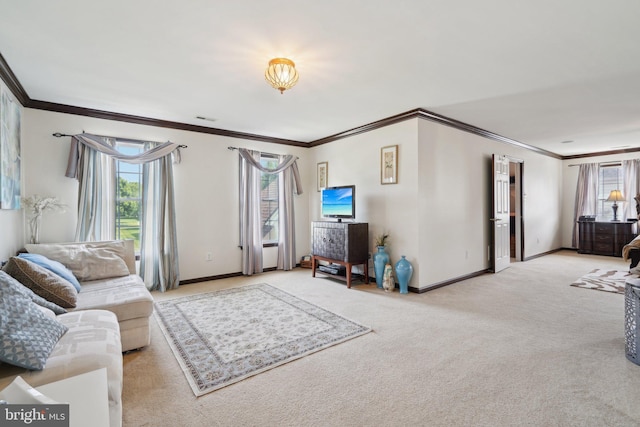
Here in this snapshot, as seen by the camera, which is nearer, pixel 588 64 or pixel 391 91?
pixel 588 64

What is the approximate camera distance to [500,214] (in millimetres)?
5449

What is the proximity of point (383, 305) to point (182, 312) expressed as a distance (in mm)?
2347

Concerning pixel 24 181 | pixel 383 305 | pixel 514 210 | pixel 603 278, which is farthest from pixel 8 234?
pixel 514 210

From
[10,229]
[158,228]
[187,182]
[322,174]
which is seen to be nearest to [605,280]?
[322,174]

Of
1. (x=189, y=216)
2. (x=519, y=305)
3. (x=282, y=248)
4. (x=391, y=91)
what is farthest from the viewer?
(x=282, y=248)

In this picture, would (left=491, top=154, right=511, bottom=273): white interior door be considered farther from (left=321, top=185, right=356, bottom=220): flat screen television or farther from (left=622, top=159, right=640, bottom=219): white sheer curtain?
(left=622, top=159, right=640, bottom=219): white sheer curtain

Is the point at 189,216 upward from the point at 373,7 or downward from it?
downward

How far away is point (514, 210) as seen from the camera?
6754 millimetres

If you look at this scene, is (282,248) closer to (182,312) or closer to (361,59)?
(182,312)

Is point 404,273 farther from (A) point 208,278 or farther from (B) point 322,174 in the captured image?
(A) point 208,278

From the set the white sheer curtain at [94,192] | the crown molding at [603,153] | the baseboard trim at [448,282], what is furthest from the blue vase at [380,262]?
the crown molding at [603,153]

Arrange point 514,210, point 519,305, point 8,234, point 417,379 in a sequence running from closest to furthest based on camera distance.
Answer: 1. point 417,379
2. point 8,234
3. point 519,305
4. point 514,210

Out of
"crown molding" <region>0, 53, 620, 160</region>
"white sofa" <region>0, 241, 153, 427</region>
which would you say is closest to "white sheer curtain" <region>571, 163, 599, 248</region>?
"crown molding" <region>0, 53, 620, 160</region>

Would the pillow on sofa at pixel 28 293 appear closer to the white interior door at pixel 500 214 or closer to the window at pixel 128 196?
the window at pixel 128 196
